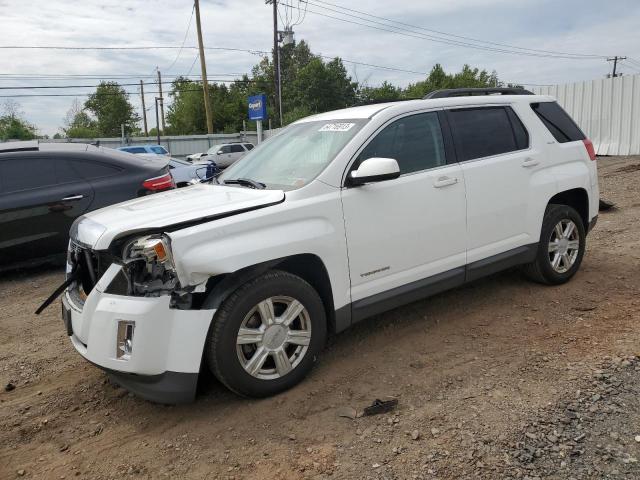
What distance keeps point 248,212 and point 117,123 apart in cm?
7269

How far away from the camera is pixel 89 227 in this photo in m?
3.21

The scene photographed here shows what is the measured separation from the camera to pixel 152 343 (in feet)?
9.29

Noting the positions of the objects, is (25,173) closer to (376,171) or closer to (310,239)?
(310,239)

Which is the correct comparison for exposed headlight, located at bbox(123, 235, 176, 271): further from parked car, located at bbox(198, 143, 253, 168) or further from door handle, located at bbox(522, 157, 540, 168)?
parked car, located at bbox(198, 143, 253, 168)

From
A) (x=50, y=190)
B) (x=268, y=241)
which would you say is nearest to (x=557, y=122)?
(x=268, y=241)

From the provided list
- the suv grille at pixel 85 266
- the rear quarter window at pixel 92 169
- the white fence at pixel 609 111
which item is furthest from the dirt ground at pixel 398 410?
the white fence at pixel 609 111

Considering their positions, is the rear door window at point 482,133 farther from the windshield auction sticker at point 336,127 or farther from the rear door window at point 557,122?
the windshield auction sticker at point 336,127

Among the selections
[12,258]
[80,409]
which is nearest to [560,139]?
[80,409]

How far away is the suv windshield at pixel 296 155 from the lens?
361 centimetres

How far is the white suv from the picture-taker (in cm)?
290

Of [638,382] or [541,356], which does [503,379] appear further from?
[638,382]

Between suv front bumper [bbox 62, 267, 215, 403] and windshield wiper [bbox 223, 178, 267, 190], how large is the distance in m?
1.07

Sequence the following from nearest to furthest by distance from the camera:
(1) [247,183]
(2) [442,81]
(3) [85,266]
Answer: (3) [85,266]
(1) [247,183]
(2) [442,81]

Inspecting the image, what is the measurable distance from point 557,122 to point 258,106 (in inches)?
1013
